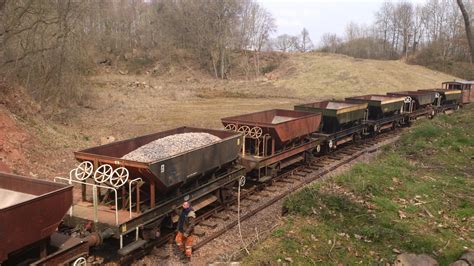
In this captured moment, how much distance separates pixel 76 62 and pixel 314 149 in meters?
15.7

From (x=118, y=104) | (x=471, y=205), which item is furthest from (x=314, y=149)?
(x=118, y=104)

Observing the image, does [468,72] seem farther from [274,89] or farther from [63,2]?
[63,2]

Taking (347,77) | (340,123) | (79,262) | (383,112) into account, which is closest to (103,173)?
(79,262)

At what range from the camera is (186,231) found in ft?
26.9

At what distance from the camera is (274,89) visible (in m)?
45.4

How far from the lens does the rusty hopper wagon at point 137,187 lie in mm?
7730

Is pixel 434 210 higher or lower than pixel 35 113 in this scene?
lower

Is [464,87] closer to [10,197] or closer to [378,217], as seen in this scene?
[378,217]

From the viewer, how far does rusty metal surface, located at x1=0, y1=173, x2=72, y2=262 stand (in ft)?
18.2

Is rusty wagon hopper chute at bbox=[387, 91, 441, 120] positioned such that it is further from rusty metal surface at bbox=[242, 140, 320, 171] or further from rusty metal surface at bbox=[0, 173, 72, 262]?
rusty metal surface at bbox=[0, 173, 72, 262]

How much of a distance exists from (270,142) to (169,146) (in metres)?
4.31

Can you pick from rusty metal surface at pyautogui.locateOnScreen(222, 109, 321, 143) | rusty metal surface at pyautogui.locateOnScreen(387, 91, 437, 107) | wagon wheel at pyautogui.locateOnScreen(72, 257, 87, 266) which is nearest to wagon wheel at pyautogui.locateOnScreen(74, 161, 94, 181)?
wagon wheel at pyautogui.locateOnScreen(72, 257, 87, 266)

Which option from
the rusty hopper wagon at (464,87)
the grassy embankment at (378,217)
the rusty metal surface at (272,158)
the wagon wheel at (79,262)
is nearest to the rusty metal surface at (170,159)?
the rusty metal surface at (272,158)

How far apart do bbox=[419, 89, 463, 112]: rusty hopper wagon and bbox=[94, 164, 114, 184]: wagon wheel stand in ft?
83.7
